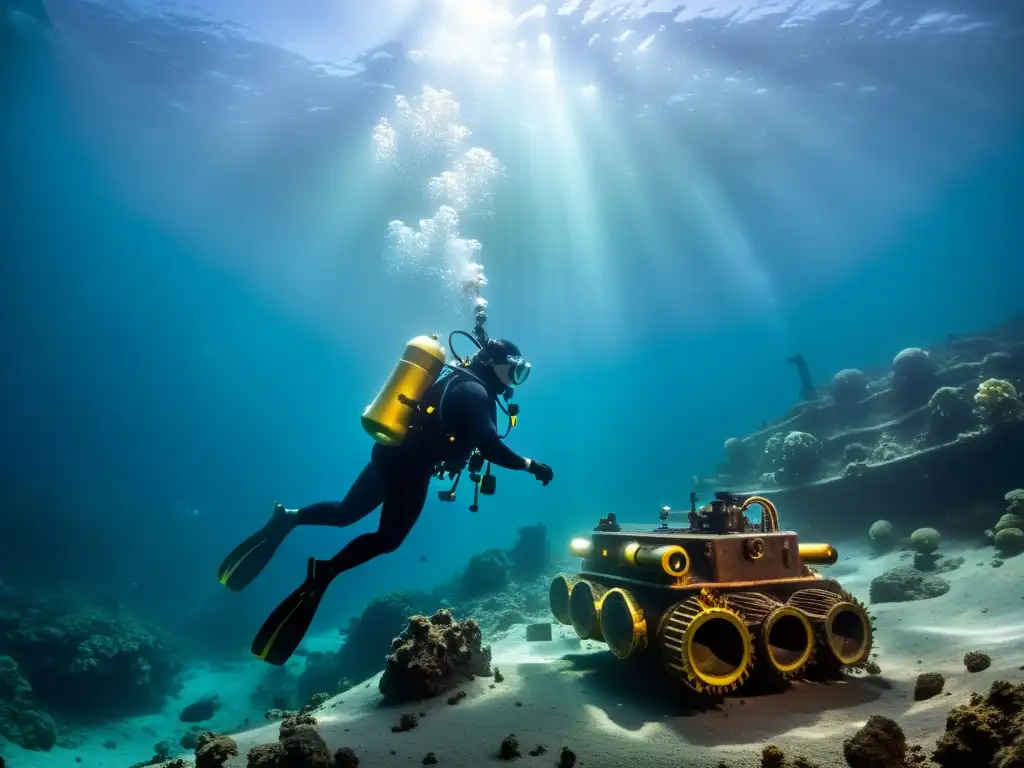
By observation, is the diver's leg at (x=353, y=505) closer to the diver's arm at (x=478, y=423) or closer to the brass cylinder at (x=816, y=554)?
the diver's arm at (x=478, y=423)

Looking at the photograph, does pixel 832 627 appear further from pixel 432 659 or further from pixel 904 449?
pixel 904 449

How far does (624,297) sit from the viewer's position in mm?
70938

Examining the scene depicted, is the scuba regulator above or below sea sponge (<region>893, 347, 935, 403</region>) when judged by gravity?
below

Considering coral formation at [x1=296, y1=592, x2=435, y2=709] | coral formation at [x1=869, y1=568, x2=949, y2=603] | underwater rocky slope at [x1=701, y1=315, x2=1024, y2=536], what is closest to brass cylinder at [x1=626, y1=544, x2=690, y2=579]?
coral formation at [x1=869, y1=568, x2=949, y2=603]

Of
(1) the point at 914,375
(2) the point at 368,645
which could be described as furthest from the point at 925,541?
(2) the point at 368,645

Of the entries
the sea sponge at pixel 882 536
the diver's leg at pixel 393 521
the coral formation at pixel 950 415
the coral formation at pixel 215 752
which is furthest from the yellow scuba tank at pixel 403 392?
the coral formation at pixel 950 415

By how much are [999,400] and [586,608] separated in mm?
12698

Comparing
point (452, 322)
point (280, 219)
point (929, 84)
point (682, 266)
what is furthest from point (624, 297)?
point (280, 219)

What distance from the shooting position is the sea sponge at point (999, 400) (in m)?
11.8

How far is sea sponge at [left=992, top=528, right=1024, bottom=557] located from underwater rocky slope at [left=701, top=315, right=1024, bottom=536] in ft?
7.60

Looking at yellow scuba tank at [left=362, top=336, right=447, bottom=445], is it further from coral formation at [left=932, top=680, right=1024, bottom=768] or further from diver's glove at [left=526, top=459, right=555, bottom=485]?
coral formation at [left=932, top=680, right=1024, bottom=768]

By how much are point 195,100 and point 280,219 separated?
12236 mm

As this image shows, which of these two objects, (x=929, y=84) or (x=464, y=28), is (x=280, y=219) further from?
(x=929, y=84)

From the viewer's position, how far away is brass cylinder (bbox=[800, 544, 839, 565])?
6.02m
